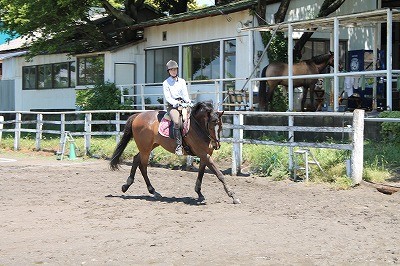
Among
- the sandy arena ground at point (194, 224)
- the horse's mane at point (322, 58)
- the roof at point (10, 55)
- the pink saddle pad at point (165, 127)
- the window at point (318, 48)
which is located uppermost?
the roof at point (10, 55)

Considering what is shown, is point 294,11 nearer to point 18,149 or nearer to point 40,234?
point 18,149

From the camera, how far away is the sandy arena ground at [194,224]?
27.3 feet

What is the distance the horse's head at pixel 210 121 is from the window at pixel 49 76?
81.9ft

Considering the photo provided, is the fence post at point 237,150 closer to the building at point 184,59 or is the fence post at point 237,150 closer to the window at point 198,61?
the building at point 184,59

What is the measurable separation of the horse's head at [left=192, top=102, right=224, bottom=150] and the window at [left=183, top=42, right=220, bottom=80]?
16355mm

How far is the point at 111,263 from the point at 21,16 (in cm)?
2421

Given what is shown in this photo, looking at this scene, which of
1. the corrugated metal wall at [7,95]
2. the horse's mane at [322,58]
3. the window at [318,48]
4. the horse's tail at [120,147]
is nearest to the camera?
the horse's tail at [120,147]

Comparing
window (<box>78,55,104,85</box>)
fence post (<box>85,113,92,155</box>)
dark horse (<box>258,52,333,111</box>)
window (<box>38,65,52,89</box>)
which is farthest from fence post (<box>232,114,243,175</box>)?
window (<box>38,65,52,89</box>)

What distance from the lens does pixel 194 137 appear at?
507 inches

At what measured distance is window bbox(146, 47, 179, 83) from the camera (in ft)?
107

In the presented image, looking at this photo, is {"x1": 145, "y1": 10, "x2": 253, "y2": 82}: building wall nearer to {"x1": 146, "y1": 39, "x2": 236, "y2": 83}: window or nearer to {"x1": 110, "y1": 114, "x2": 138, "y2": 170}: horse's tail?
{"x1": 146, "y1": 39, "x2": 236, "y2": 83}: window

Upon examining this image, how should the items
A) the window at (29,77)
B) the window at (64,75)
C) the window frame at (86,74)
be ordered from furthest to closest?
1. the window at (29,77)
2. the window at (64,75)
3. the window frame at (86,74)

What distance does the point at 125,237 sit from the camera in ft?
30.9

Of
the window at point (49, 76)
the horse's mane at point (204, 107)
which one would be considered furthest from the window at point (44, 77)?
the horse's mane at point (204, 107)
